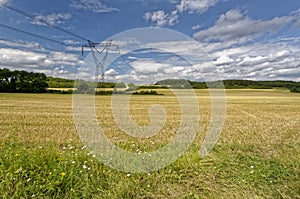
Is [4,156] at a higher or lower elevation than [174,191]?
higher

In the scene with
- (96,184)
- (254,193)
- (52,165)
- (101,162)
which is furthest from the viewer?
(101,162)

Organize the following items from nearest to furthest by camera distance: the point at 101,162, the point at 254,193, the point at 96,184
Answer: the point at 254,193 → the point at 96,184 → the point at 101,162

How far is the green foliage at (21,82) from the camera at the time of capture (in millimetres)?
60688

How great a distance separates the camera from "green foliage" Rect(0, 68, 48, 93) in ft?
199

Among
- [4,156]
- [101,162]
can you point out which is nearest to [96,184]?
[101,162]

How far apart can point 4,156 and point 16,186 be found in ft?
3.60

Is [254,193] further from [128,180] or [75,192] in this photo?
[75,192]

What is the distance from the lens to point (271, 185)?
3703 millimetres

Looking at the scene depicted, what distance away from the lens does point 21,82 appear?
62594 millimetres

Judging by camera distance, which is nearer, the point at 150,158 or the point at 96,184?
the point at 96,184

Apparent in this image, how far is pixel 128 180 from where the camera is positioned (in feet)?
12.8

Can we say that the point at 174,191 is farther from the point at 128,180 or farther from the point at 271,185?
the point at 271,185

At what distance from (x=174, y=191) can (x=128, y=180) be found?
29.4 inches

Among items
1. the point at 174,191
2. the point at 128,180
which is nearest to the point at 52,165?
Result: the point at 128,180
